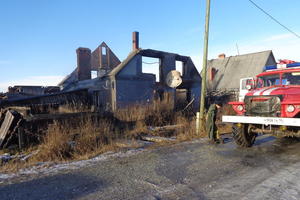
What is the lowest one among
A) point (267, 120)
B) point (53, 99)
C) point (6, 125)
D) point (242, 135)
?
point (242, 135)

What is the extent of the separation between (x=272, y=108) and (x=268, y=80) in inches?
66.8

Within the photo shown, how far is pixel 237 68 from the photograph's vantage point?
28578 mm

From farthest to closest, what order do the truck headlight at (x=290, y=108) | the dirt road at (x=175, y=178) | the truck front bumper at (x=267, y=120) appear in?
1. the truck headlight at (x=290, y=108)
2. the truck front bumper at (x=267, y=120)
3. the dirt road at (x=175, y=178)

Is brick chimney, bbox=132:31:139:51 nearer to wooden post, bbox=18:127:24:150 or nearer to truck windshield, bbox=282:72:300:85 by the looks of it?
wooden post, bbox=18:127:24:150

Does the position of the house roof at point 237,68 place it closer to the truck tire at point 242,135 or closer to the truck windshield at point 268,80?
the truck windshield at point 268,80

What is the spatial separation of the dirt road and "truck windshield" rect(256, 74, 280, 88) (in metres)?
2.04

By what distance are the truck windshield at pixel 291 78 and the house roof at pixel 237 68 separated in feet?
71.1

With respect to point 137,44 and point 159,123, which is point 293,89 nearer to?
point 159,123

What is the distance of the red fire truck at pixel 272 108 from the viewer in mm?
4691

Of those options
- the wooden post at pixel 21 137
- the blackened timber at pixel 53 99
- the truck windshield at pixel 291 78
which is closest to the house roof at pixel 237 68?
the blackened timber at pixel 53 99

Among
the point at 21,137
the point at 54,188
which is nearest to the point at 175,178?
the point at 54,188

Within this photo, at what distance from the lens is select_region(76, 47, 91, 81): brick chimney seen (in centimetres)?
1739

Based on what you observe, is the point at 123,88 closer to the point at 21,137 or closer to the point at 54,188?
the point at 21,137

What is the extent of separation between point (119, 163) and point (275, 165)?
11.3 ft
